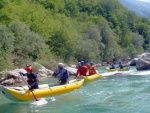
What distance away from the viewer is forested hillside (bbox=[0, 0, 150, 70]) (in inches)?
1212

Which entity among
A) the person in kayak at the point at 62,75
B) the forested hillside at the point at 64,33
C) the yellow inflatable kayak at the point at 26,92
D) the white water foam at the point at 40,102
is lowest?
the white water foam at the point at 40,102

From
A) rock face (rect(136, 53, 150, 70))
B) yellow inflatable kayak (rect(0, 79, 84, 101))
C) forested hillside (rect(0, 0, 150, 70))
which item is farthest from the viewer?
rock face (rect(136, 53, 150, 70))

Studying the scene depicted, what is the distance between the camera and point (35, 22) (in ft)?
137

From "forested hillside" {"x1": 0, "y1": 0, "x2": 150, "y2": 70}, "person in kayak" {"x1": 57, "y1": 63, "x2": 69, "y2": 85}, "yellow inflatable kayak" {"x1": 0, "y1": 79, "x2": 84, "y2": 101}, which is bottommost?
"yellow inflatable kayak" {"x1": 0, "y1": 79, "x2": 84, "y2": 101}

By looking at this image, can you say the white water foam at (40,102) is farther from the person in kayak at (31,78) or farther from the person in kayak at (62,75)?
the person in kayak at (62,75)

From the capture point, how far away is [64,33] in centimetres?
4441

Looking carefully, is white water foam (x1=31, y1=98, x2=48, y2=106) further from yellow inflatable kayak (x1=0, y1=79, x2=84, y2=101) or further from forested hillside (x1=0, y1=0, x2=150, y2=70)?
forested hillside (x1=0, y1=0, x2=150, y2=70)

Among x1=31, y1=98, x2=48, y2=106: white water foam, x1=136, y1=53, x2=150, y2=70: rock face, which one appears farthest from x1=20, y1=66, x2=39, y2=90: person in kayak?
x1=136, y1=53, x2=150, y2=70: rock face

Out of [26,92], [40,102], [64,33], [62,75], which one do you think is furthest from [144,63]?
[26,92]

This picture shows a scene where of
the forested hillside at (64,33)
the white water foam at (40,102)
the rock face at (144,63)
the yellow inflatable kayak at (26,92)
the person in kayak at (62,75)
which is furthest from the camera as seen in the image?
the rock face at (144,63)

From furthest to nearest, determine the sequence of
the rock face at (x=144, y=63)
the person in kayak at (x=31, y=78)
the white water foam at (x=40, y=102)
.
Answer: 1. the rock face at (x=144, y=63)
2. the person in kayak at (x=31, y=78)
3. the white water foam at (x=40, y=102)

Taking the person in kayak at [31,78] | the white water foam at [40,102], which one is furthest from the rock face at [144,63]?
the person in kayak at [31,78]

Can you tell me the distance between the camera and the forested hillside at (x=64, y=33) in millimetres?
30797

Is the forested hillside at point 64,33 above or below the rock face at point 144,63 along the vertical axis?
above
